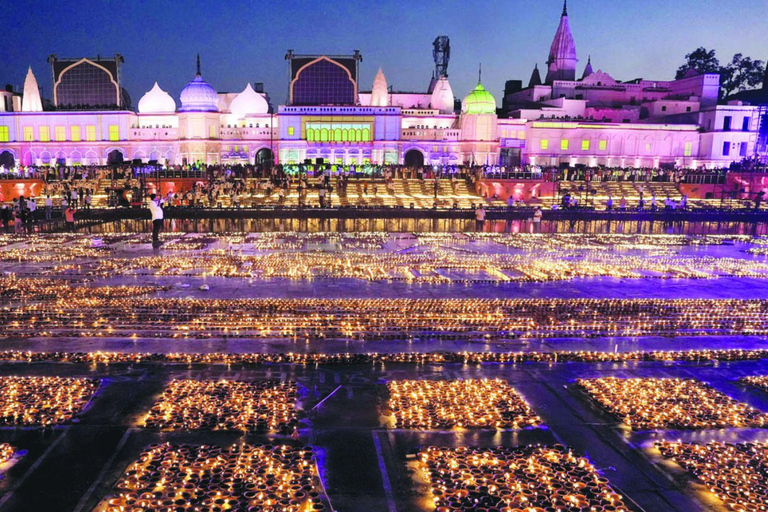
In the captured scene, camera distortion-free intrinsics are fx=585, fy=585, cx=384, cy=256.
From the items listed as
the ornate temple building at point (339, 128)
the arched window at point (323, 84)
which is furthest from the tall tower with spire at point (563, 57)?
the arched window at point (323, 84)

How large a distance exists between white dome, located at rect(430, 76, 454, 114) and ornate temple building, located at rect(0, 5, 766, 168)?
1.08 metres

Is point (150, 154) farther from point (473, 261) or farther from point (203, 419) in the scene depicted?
point (203, 419)

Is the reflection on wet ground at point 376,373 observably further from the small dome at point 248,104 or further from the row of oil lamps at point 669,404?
the small dome at point 248,104

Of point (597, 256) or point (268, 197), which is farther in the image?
point (268, 197)

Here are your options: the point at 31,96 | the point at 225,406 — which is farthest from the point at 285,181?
the point at 31,96

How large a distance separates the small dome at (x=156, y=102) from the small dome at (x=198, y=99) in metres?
5.03

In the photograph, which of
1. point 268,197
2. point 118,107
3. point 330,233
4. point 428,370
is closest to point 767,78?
point 268,197

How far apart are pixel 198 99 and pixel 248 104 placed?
680 cm

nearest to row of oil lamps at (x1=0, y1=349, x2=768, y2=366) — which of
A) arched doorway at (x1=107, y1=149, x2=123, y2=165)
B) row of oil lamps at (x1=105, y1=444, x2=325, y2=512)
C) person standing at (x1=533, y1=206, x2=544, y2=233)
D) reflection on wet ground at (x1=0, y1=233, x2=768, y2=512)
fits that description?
reflection on wet ground at (x1=0, y1=233, x2=768, y2=512)

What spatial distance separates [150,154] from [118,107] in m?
7.18

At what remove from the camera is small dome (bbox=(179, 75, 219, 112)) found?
55.6 meters

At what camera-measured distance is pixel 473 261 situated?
14852 millimetres

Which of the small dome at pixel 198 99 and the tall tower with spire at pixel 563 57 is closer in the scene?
the small dome at pixel 198 99

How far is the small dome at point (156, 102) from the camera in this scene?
6075cm
